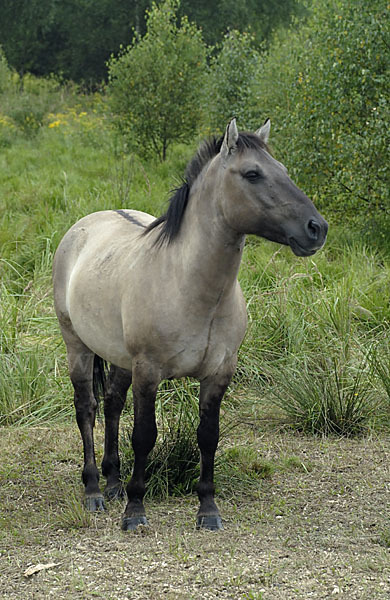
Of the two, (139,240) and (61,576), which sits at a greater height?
(139,240)

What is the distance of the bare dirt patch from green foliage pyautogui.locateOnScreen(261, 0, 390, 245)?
4324 mm

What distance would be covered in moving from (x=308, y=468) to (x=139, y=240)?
184 centimetres

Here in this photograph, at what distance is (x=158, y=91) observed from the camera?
44.8 ft

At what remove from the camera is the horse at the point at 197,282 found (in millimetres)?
3172

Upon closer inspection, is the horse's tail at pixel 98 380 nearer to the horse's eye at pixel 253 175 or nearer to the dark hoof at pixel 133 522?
the dark hoof at pixel 133 522

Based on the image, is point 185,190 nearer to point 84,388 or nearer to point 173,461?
point 84,388

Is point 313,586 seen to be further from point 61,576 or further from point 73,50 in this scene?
point 73,50

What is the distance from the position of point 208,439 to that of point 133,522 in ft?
1.86

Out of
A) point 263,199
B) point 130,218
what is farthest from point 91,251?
point 263,199

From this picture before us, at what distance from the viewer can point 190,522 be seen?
12.2 feet

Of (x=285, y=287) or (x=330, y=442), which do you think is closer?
(x=330, y=442)

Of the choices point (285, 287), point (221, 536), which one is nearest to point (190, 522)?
point (221, 536)

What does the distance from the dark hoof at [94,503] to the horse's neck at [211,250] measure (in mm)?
1469

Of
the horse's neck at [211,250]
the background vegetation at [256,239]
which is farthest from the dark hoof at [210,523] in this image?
the horse's neck at [211,250]
